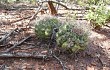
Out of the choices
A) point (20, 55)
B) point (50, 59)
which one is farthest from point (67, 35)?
point (20, 55)

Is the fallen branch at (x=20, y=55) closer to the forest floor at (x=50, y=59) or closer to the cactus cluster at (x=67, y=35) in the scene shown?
the forest floor at (x=50, y=59)

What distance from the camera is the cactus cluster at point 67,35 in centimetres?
529

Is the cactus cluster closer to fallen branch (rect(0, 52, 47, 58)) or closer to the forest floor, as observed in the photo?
the forest floor

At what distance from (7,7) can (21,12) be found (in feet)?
3.49

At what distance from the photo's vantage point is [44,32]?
5.94 m

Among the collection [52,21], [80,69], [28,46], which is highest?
[52,21]

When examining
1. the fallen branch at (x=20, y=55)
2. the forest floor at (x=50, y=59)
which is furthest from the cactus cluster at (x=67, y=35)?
the fallen branch at (x=20, y=55)

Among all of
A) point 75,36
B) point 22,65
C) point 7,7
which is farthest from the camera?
point 7,7

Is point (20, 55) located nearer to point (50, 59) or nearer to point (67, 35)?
point (50, 59)

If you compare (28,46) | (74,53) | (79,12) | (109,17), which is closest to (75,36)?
(74,53)

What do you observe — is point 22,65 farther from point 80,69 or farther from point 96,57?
point 96,57

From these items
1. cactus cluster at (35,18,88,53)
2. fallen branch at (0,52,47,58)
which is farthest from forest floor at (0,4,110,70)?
cactus cluster at (35,18,88,53)

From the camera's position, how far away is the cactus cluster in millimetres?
5289

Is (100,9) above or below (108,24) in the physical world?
above
